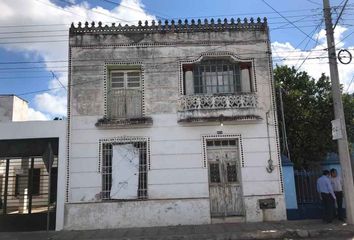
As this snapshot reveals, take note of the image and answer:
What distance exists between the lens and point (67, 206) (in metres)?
13.0

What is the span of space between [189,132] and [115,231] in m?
3.96

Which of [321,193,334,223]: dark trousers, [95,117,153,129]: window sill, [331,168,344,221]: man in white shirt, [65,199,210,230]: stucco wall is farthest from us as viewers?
[95,117,153,129]: window sill

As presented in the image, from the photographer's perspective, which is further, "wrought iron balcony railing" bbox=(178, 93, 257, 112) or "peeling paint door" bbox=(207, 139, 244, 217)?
"wrought iron balcony railing" bbox=(178, 93, 257, 112)

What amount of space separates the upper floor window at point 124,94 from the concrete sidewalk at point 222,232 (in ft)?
12.7

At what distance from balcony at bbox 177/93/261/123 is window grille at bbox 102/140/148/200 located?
1.73 metres

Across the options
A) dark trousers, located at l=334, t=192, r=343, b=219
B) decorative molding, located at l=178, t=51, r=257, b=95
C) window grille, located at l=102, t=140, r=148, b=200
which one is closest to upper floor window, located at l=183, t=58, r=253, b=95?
decorative molding, located at l=178, t=51, r=257, b=95

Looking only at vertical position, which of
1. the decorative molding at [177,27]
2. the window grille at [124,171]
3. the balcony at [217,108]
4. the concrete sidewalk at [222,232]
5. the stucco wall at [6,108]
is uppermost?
the decorative molding at [177,27]

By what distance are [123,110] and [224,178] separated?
13.5 feet

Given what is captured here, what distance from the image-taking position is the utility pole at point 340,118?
11648 mm

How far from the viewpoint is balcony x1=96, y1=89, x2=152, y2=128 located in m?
13.4

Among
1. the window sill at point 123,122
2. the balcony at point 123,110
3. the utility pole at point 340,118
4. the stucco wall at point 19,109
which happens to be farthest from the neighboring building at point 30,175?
the utility pole at point 340,118

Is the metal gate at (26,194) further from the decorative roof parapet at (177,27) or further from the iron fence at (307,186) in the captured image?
the iron fence at (307,186)

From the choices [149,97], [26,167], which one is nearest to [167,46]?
[149,97]

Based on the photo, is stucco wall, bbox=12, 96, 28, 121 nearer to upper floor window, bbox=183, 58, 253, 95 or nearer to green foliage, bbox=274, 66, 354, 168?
upper floor window, bbox=183, 58, 253, 95
